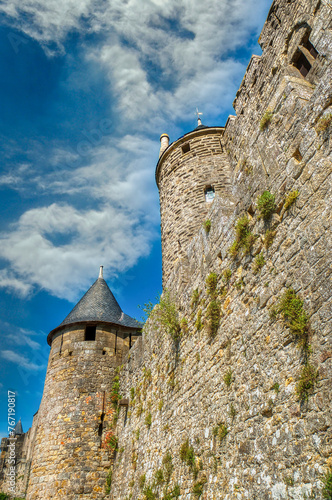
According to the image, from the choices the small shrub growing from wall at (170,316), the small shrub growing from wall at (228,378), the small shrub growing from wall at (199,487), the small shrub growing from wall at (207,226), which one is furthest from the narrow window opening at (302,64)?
the small shrub growing from wall at (199,487)

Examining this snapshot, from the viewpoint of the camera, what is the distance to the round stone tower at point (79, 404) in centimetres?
1038

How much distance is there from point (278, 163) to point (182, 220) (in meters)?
7.37

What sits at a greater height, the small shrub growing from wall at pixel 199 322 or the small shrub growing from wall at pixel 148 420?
the small shrub growing from wall at pixel 199 322

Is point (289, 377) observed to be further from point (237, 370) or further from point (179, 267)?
point (179, 267)

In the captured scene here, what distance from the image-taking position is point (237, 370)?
4820 mm

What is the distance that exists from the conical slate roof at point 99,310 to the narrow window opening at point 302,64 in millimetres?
8705

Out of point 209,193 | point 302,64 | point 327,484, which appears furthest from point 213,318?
point 209,193

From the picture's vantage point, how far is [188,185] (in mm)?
12289

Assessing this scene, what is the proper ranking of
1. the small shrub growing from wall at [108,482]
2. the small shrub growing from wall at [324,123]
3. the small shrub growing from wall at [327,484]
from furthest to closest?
the small shrub growing from wall at [108,482], the small shrub growing from wall at [324,123], the small shrub growing from wall at [327,484]

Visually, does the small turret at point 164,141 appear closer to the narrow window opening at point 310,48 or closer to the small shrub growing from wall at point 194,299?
the narrow window opening at point 310,48

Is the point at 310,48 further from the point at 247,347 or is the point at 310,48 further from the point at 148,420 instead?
the point at 148,420

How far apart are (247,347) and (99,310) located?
31.9ft

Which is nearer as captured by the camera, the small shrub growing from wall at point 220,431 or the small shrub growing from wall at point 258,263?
the small shrub growing from wall at point 258,263

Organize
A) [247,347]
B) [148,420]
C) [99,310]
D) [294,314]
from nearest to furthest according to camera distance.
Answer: [294,314]
[247,347]
[148,420]
[99,310]
